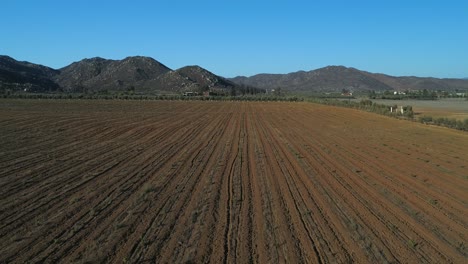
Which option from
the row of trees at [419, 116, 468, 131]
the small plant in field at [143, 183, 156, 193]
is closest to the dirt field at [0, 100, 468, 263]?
the small plant in field at [143, 183, 156, 193]

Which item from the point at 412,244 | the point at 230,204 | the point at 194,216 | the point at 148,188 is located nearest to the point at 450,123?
the point at 230,204

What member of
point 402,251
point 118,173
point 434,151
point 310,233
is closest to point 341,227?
point 310,233

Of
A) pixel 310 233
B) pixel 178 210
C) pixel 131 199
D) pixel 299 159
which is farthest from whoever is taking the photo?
pixel 299 159

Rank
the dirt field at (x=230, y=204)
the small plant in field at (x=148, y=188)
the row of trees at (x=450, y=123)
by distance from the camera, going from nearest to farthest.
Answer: the dirt field at (x=230, y=204) < the small plant in field at (x=148, y=188) < the row of trees at (x=450, y=123)

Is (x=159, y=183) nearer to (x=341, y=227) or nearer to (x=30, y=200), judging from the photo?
(x=30, y=200)

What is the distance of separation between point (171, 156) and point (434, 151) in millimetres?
12504

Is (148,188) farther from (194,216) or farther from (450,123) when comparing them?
(450,123)

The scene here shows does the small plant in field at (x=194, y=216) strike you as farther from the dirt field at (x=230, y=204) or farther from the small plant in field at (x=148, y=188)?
the small plant in field at (x=148, y=188)

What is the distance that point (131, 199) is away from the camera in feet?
35.5

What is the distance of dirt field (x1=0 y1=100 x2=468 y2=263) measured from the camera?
7.54 meters

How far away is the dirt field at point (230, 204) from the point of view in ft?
24.7

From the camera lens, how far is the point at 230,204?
10531 mm

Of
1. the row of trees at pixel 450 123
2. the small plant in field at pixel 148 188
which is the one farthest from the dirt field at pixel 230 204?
the row of trees at pixel 450 123

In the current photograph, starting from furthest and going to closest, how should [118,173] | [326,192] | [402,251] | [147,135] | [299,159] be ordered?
[147,135]
[299,159]
[118,173]
[326,192]
[402,251]
